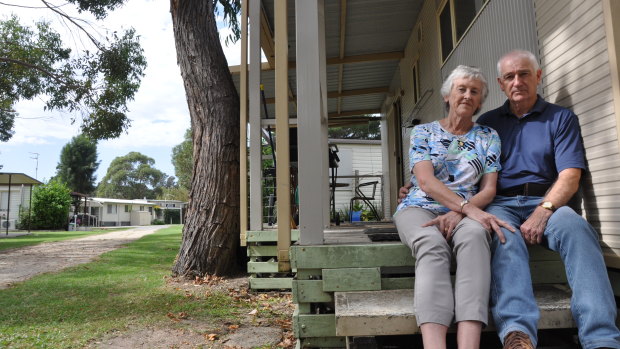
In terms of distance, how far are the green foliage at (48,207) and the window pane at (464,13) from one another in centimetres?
2208

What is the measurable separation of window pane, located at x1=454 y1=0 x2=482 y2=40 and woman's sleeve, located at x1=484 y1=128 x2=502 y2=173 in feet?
7.11

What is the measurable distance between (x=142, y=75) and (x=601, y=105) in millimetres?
10984

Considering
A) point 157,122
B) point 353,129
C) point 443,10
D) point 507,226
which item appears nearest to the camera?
point 507,226

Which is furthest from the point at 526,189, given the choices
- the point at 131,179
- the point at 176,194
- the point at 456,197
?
the point at 131,179

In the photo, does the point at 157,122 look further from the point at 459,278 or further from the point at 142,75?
the point at 459,278

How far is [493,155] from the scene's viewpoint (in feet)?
6.72

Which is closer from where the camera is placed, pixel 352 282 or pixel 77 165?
pixel 352 282

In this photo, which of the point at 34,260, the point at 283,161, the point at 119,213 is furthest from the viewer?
the point at 119,213

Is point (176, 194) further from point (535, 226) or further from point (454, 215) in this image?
point (535, 226)

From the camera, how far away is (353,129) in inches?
1042

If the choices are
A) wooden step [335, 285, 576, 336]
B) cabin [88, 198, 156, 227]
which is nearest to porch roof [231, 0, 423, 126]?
wooden step [335, 285, 576, 336]

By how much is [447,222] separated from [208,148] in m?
4.24

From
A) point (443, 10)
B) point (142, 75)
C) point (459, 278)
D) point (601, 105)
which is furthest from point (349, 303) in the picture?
point (142, 75)

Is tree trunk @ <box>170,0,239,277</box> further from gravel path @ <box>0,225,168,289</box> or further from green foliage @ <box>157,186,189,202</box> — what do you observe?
green foliage @ <box>157,186,189,202</box>
